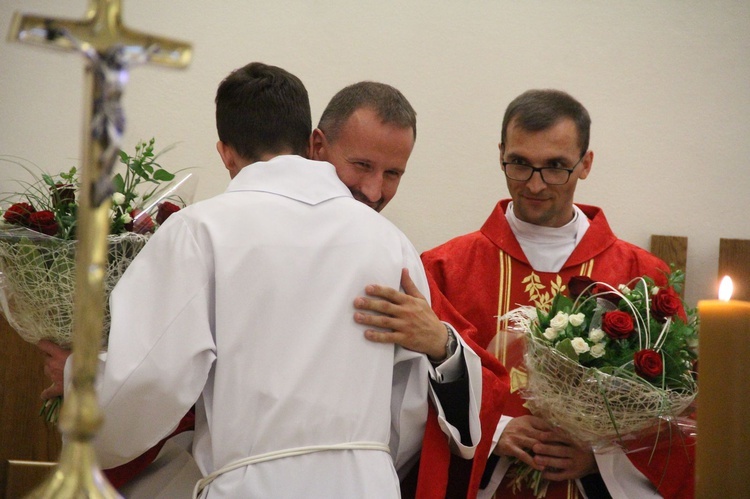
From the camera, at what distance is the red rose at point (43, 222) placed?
2.44 meters

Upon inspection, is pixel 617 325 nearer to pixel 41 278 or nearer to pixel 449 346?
pixel 449 346

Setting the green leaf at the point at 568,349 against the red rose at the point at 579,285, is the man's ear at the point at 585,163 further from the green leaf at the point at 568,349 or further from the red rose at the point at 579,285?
the green leaf at the point at 568,349

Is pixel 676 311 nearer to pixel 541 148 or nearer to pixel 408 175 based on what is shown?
pixel 541 148

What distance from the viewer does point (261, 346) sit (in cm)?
217

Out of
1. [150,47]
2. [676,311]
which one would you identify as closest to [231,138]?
[676,311]

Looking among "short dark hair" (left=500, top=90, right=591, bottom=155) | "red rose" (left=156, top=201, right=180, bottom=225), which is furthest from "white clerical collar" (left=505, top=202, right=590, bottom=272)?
"red rose" (left=156, top=201, right=180, bottom=225)

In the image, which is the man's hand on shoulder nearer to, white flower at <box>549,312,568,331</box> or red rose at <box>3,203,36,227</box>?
white flower at <box>549,312,568,331</box>

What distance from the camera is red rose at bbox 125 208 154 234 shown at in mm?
2621

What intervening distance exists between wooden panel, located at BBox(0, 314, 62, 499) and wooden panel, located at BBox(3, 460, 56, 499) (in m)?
0.24

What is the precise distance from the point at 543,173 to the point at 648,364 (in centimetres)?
127

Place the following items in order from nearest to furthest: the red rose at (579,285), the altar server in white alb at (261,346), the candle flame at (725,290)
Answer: the candle flame at (725,290)
the altar server in white alb at (261,346)
the red rose at (579,285)

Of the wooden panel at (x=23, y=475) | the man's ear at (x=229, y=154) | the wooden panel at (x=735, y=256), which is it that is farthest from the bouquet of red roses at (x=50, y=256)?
the wooden panel at (x=735, y=256)

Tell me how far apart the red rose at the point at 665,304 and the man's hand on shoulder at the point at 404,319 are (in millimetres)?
665

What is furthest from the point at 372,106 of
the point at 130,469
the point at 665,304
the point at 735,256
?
the point at 735,256
